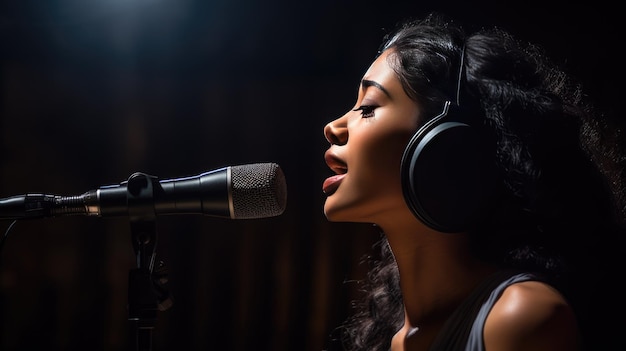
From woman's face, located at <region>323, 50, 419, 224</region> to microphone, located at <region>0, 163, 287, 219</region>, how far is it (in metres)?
0.13

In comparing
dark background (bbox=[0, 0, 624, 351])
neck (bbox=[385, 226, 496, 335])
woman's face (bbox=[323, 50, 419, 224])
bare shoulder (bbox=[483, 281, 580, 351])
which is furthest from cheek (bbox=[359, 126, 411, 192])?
dark background (bbox=[0, 0, 624, 351])

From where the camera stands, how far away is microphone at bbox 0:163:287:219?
1162 mm

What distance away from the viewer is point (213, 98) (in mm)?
2494

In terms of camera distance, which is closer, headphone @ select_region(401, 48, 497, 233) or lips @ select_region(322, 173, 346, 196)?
headphone @ select_region(401, 48, 497, 233)

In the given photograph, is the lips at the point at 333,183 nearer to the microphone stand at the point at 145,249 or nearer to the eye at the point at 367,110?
the eye at the point at 367,110

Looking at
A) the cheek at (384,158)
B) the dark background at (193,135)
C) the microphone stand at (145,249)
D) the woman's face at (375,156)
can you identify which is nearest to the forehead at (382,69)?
the woman's face at (375,156)

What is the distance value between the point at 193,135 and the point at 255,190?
4.41 feet

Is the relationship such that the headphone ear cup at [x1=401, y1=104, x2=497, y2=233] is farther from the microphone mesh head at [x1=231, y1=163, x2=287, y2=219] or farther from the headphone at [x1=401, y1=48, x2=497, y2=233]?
the microphone mesh head at [x1=231, y1=163, x2=287, y2=219]

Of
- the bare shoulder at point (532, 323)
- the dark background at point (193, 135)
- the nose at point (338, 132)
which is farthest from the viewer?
the dark background at point (193, 135)

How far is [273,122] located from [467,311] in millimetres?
1504

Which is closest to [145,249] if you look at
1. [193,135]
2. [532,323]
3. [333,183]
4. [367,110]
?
[333,183]

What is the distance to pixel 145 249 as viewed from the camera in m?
1.15

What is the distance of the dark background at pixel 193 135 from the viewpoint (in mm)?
2355

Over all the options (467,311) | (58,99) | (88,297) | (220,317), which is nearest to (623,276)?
(467,311)
